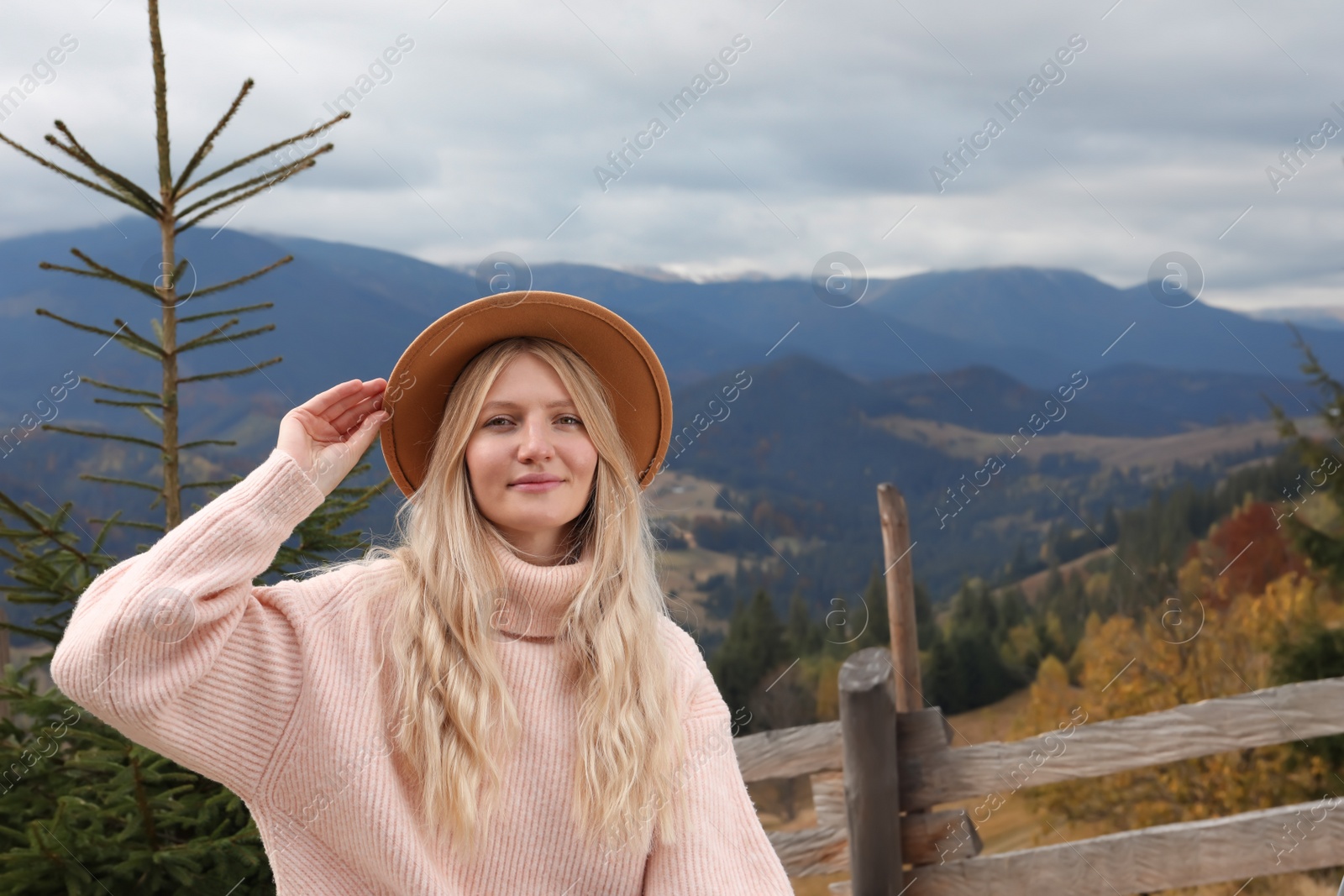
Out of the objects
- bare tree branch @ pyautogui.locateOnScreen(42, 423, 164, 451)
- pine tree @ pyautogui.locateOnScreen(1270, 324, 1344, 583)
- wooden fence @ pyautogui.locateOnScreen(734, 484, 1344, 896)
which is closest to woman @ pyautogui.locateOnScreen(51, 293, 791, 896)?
bare tree branch @ pyautogui.locateOnScreen(42, 423, 164, 451)

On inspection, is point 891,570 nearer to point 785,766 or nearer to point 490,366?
point 785,766

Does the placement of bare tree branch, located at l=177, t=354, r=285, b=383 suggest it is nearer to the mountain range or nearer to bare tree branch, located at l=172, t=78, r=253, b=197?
bare tree branch, located at l=172, t=78, r=253, b=197

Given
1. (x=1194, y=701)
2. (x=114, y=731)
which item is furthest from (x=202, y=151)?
(x=1194, y=701)

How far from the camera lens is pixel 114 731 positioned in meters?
2.68

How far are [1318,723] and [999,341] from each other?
44.3 meters

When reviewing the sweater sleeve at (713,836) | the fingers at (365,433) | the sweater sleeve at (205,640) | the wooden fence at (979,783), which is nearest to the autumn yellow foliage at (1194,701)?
the wooden fence at (979,783)

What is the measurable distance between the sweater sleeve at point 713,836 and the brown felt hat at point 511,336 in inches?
19.1

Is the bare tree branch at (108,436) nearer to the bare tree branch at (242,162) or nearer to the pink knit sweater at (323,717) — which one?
the bare tree branch at (242,162)

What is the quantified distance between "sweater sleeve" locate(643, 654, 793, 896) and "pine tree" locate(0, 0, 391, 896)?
50.4 inches

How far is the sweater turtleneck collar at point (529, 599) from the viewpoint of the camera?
1.63 m

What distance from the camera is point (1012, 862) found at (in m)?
3.90

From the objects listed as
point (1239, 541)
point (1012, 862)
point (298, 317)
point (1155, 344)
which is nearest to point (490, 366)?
point (1012, 862)

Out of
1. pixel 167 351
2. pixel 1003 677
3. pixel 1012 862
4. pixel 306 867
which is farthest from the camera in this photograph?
pixel 1003 677

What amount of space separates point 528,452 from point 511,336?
0.67 feet
